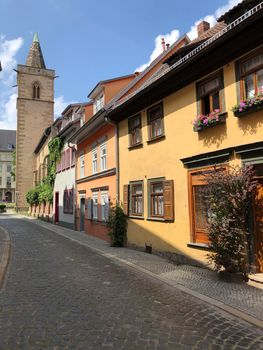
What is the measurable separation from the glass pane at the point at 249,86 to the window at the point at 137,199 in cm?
637

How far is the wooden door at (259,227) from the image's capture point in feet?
27.9

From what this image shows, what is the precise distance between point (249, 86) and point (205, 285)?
5.17 metres

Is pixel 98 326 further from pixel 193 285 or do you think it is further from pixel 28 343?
pixel 193 285

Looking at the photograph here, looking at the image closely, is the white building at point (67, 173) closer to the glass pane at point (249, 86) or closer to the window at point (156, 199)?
the window at point (156, 199)

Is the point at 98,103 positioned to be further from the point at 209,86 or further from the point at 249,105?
the point at 249,105

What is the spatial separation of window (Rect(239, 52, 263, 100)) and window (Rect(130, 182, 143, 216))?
6368mm

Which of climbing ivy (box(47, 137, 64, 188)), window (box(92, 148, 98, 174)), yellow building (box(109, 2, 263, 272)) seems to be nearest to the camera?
yellow building (box(109, 2, 263, 272))

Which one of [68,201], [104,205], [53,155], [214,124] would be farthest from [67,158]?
[214,124]

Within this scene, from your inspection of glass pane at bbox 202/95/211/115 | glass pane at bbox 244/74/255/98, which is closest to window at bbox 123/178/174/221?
glass pane at bbox 202/95/211/115

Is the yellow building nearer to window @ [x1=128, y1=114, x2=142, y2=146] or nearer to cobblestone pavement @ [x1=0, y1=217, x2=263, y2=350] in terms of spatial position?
window @ [x1=128, y1=114, x2=142, y2=146]

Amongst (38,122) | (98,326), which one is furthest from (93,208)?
(38,122)

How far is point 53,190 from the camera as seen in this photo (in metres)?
33.2

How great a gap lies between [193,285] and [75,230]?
16614mm

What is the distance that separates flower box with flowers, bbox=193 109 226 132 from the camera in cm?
971
